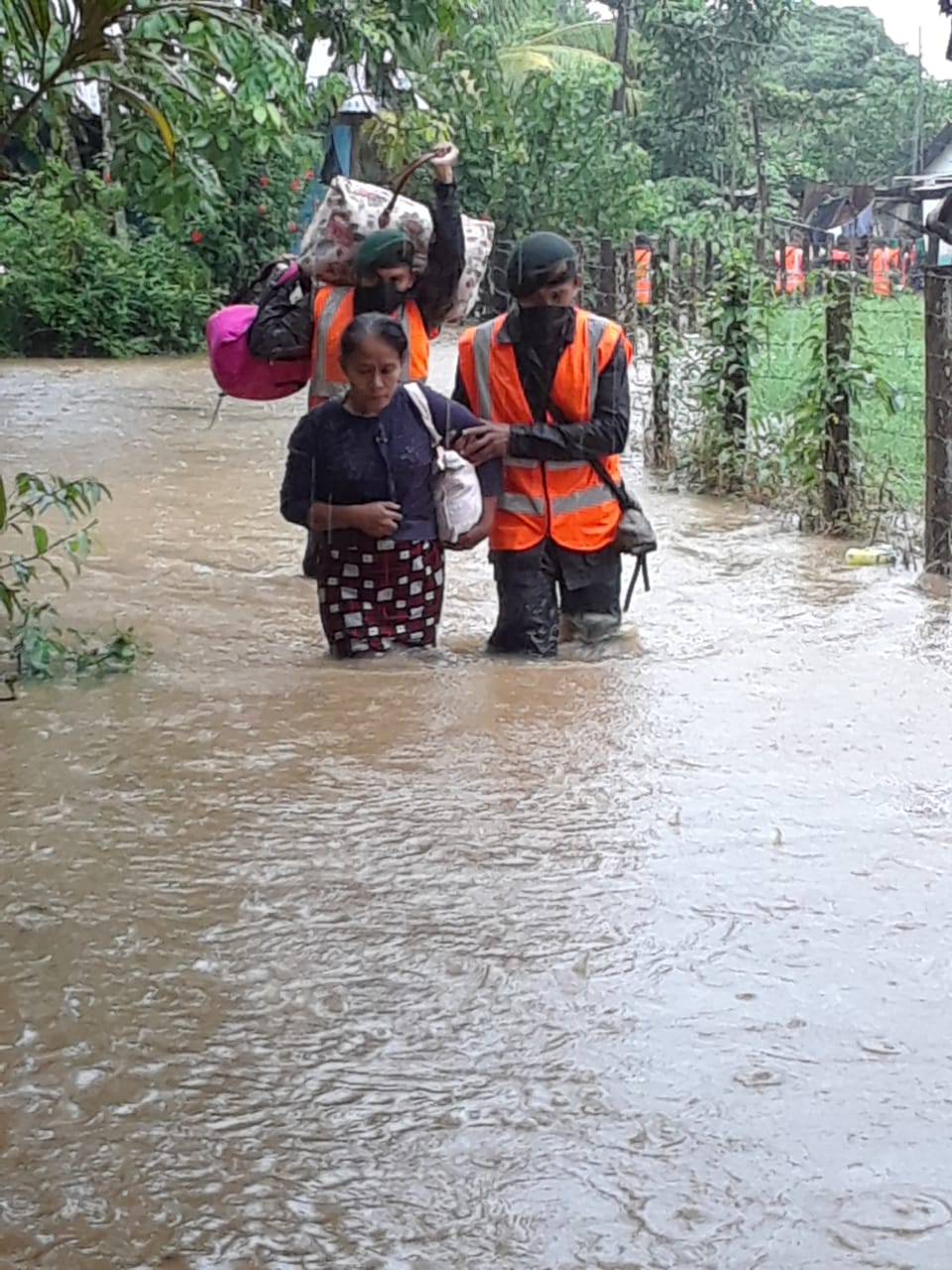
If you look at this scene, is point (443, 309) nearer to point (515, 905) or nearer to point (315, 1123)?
point (515, 905)

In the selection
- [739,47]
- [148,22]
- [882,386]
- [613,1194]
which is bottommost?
[613,1194]

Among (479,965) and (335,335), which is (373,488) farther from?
(479,965)

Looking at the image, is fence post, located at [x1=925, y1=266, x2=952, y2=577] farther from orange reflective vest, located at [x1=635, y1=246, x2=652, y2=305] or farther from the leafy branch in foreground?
orange reflective vest, located at [x1=635, y1=246, x2=652, y2=305]

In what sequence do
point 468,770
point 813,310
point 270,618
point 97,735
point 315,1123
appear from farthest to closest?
point 813,310 < point 270,618 < point 97,735 < point 468,770 < point 315,1123

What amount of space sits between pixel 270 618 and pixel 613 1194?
4.78m

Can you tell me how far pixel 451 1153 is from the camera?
2555mm

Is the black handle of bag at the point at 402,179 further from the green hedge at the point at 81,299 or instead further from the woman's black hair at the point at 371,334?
the green hedge at the point at 81,299

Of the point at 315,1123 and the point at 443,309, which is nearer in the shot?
the point at 315,1123

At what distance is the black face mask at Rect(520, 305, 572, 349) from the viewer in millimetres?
5586

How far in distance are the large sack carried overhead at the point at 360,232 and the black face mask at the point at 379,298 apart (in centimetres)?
9

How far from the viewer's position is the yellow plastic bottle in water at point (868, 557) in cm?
781

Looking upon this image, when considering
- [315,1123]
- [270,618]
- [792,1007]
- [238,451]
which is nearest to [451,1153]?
[315,1123]

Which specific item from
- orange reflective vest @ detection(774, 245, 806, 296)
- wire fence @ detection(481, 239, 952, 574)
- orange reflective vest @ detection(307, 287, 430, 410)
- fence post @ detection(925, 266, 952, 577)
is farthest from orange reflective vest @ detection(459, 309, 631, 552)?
orange reflective vest @ detection(774, 245, 806, 296)

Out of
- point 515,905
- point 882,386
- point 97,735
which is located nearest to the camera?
point 515,905
